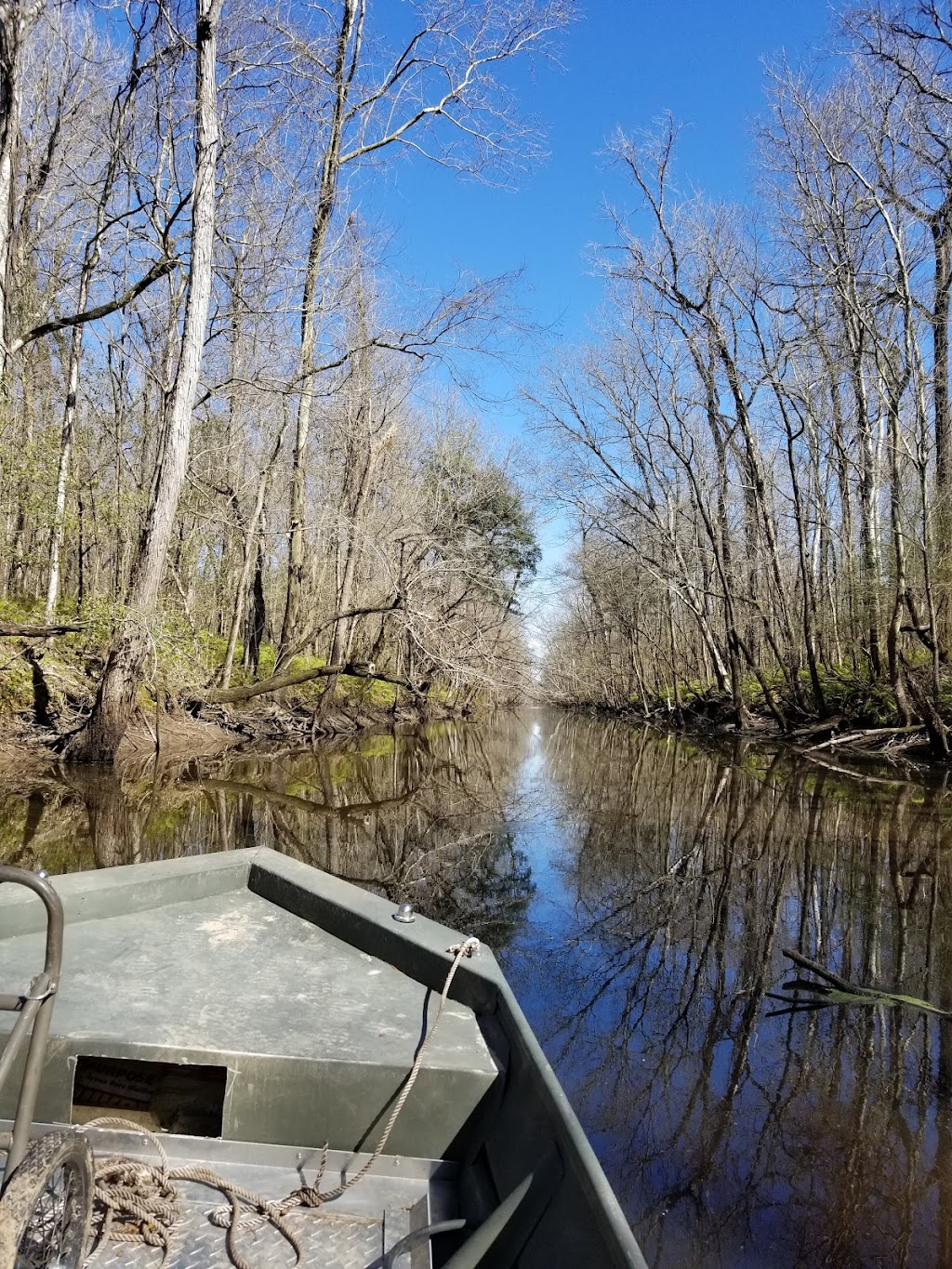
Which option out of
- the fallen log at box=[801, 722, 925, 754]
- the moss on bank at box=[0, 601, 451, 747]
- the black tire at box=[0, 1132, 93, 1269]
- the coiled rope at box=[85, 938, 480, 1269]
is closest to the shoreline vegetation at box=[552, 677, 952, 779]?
the fallen log at box=[801, 722, 925, 754]

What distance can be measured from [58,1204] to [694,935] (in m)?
4.23

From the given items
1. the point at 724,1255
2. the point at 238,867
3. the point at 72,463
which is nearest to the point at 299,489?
the point at 72,463

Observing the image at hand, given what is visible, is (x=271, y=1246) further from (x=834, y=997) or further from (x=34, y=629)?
(x=34, y=629)

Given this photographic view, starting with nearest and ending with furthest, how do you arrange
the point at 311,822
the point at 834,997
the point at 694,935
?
the point at 834,997
the point at 694,935
the point at 311,822

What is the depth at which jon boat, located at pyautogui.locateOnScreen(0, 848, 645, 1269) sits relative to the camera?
1822mm

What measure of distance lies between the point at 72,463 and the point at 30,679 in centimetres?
439

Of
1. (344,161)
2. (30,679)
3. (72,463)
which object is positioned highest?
(344,161)

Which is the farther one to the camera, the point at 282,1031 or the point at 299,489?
the point at 299,489

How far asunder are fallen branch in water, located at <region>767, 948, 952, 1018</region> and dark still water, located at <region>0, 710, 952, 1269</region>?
3 centimetres

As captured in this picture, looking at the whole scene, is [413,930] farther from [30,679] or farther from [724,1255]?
[30,679]

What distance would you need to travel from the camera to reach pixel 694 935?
16.7 ft

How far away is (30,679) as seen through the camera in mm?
12117

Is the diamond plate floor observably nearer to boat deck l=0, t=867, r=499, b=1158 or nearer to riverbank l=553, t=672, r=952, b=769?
boat deck l=0, t=867, r=499, b=1158

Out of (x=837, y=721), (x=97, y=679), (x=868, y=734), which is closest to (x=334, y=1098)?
(x=97, y=679)
